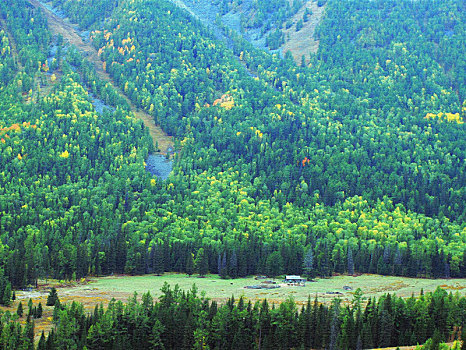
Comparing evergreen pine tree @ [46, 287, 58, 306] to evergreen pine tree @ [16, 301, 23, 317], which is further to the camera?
evergreen pine tree @ [46, 287, 58, 306]

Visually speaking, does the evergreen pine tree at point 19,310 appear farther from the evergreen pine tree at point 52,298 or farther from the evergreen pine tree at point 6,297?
the evergreen pine tree at point 52,298

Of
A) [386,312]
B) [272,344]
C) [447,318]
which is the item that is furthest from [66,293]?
[447,318]

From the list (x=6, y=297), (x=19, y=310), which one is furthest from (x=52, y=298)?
(x=19, y=310)

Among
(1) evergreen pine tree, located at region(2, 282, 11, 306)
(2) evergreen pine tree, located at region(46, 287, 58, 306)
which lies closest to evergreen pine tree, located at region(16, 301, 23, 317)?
(1) evergreen pine tree, located at region(2, 282, 11, 306)

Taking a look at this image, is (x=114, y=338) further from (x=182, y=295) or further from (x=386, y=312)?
(x=386, y=312)

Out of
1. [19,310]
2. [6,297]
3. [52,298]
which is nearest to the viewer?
[19,310]

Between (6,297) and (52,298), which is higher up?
(6,297)

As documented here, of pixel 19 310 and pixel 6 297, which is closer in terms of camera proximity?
pixel 19 310

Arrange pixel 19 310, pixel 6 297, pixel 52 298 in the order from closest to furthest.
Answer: pixel 19 310 < pixel 6 297 < pixel 52 298

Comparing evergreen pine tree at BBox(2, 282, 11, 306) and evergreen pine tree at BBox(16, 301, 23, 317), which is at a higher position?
evergreen pine tree at BBox(2, 282, 11, 306)

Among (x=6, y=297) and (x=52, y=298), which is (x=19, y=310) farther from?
(x=52, y=298)

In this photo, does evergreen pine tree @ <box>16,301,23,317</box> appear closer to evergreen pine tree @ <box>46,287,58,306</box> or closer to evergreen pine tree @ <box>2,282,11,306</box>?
evergreen pine tree @ <box>2,282,11,306</box>
